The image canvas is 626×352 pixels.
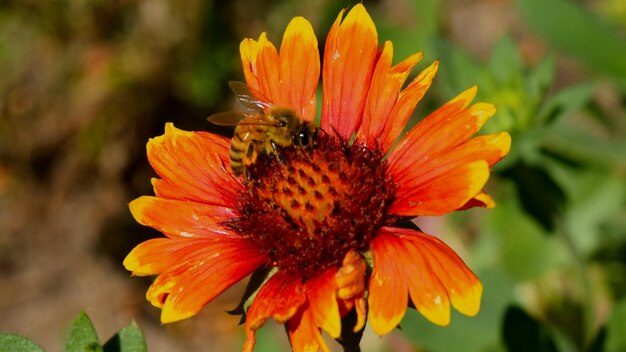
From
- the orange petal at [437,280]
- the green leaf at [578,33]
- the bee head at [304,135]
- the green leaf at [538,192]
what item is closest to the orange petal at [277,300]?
the orange petal at [437,280]

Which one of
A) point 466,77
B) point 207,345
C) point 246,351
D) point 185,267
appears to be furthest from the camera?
point 207,345

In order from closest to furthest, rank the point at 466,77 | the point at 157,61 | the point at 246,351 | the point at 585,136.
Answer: the point at 246,351
the point at 466,77
the point at 585,136
the point at 157,61

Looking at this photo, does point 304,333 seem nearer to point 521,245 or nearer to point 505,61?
point 505,61

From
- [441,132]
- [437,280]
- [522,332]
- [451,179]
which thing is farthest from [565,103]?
[437,280]

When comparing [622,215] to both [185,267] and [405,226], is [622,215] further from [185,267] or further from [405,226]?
[185,267]

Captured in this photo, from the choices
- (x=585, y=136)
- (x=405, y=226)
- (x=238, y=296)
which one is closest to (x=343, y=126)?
(x=405, y=226)

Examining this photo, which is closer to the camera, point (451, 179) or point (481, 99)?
point (451, 179)
